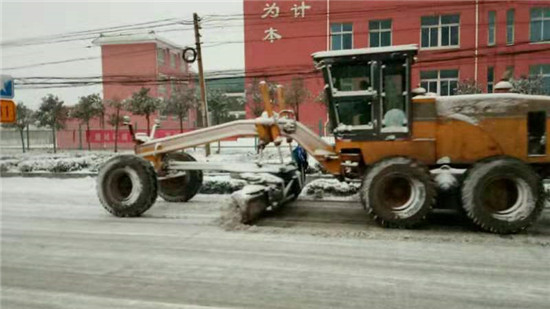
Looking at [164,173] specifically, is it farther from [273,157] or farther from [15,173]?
[15,173]

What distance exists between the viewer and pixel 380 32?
1077 inches

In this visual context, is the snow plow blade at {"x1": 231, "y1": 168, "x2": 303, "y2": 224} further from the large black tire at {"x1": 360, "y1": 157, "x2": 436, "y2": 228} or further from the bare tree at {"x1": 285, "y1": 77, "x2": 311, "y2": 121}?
the bare tree at {"x1": 285, "y1": 77, "x2": 311, "y2": 121}

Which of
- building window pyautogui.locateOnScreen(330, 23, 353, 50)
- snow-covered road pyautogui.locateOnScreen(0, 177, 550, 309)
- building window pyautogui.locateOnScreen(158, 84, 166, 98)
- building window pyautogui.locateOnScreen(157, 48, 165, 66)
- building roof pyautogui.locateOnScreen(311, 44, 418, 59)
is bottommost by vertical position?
snow-covered road pyautogui.locateOnScreen(0, 177, 550, 309)

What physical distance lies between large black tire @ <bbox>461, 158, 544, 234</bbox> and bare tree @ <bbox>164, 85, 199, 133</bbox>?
2474 centimetres

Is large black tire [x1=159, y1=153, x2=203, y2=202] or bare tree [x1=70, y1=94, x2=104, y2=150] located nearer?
large black tire [x1=159, y1=153, x2=203, y2=202]

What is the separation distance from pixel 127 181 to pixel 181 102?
2154 centimetres

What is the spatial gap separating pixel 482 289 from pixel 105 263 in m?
4.34

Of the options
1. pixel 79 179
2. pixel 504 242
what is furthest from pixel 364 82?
pixel 79 179

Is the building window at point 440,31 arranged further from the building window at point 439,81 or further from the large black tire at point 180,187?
the large black tire at point 180,187

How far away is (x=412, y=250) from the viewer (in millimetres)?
6055

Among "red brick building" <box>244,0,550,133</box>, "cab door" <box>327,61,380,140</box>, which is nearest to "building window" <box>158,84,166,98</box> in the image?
"red brick building" <box>244,0,550,133</box>

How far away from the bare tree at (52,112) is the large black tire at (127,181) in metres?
26.0

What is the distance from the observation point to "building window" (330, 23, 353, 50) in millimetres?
28344

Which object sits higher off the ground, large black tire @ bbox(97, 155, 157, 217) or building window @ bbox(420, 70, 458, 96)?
building window @ bbox(420, 70, 458, 96)
